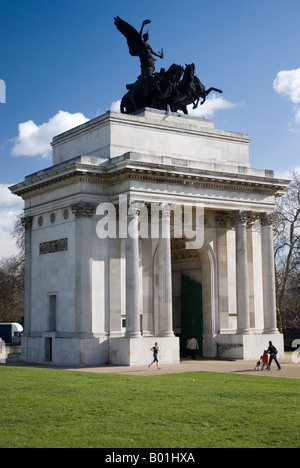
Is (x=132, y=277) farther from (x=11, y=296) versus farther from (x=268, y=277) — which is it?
(x=11, y=296)

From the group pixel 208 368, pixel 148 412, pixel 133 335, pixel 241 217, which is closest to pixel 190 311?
pixel 241 217

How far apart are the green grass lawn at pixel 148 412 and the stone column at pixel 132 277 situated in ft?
32.2

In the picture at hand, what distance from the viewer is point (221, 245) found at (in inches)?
1775

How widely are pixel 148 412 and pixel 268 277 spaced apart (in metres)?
26.7

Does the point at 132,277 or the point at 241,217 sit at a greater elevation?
the point at 241,217

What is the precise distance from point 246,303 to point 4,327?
146 feet

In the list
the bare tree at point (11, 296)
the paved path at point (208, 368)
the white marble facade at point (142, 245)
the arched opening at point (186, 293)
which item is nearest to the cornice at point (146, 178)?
the white marble facade at point (142, 245)

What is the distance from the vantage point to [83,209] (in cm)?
3944

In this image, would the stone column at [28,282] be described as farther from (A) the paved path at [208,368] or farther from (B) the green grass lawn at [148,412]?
(B) the green grass lawn at [148,412]

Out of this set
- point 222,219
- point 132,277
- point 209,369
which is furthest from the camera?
point 222,219

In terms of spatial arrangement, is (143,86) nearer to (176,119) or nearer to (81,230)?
(176,119)

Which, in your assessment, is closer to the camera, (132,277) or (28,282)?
(132,277)

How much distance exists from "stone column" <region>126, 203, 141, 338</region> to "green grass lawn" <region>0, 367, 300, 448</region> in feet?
32.2
